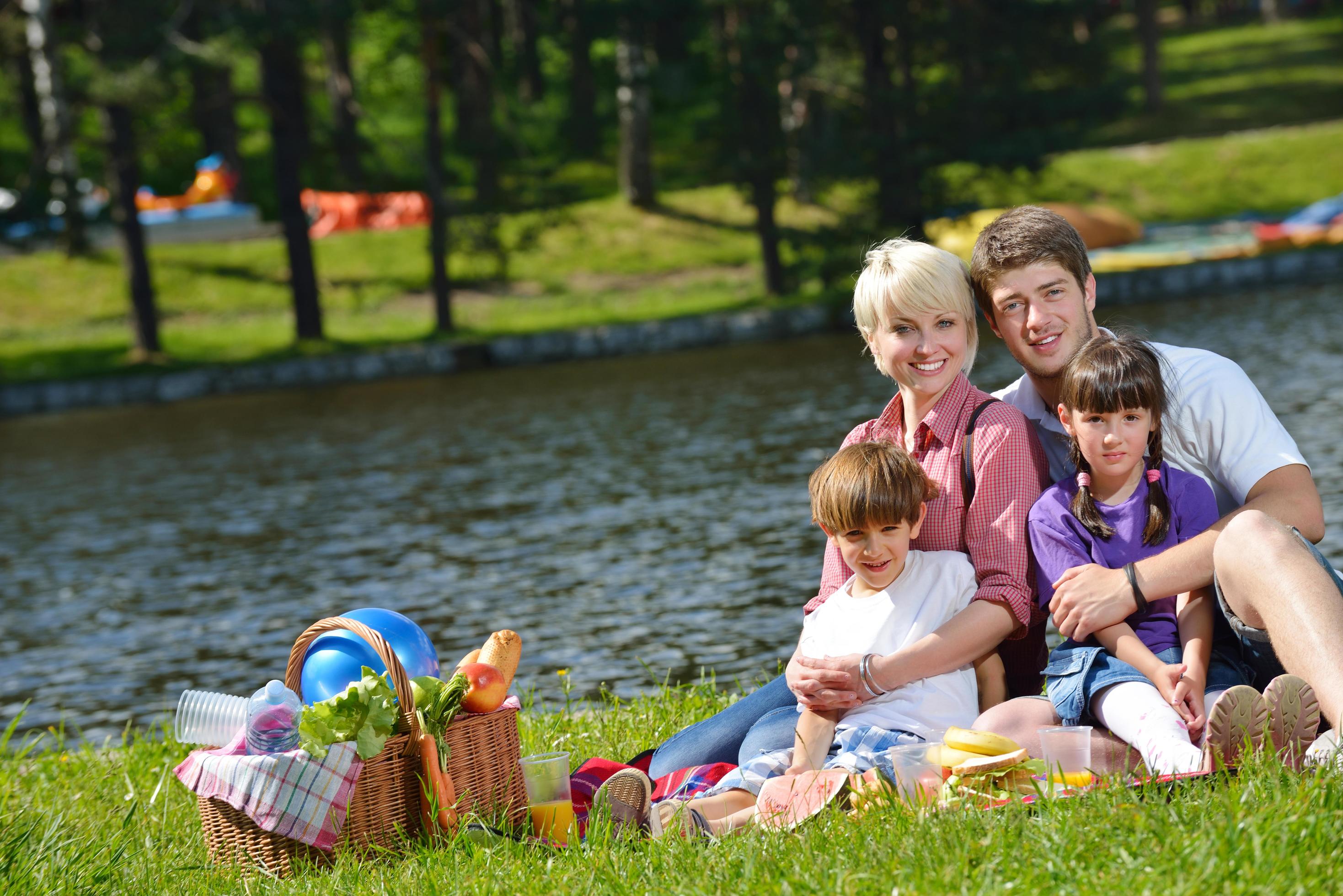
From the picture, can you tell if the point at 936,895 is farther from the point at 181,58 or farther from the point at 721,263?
the point at 721,263

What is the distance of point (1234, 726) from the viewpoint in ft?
11.7

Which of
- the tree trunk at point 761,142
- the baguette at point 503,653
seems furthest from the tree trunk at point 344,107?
the baguette at point 503,653

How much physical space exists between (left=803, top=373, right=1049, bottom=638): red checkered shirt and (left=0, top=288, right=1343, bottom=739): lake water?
2858 mm

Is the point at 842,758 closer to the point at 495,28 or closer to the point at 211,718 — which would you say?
the point at 211,718

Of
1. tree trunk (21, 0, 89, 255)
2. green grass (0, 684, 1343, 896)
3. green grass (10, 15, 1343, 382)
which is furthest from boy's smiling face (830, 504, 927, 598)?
tree trunk (21, 0, 89, 255)

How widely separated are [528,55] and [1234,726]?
3658cm

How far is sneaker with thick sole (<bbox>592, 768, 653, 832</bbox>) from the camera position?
4.13 m

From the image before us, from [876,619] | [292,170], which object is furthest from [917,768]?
[292,170]

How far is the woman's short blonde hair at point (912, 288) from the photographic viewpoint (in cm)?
430

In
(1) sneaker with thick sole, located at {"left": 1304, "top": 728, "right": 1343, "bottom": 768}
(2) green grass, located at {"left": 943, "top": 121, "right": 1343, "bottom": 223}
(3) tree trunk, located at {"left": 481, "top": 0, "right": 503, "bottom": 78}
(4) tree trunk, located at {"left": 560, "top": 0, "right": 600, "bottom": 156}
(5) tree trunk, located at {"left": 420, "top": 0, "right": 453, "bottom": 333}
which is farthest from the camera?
(3) tree trunk, located at {"left": 481, "top": 0, "right": 503, "bottom": 78}

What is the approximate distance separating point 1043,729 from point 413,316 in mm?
24485

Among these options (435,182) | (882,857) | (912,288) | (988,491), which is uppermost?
(435,182)

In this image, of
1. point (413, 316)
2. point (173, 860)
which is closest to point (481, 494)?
point (173, 860)

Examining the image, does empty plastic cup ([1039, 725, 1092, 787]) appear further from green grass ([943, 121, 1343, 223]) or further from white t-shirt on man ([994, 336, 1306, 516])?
green grass ([943, 121, 1343, 223])
